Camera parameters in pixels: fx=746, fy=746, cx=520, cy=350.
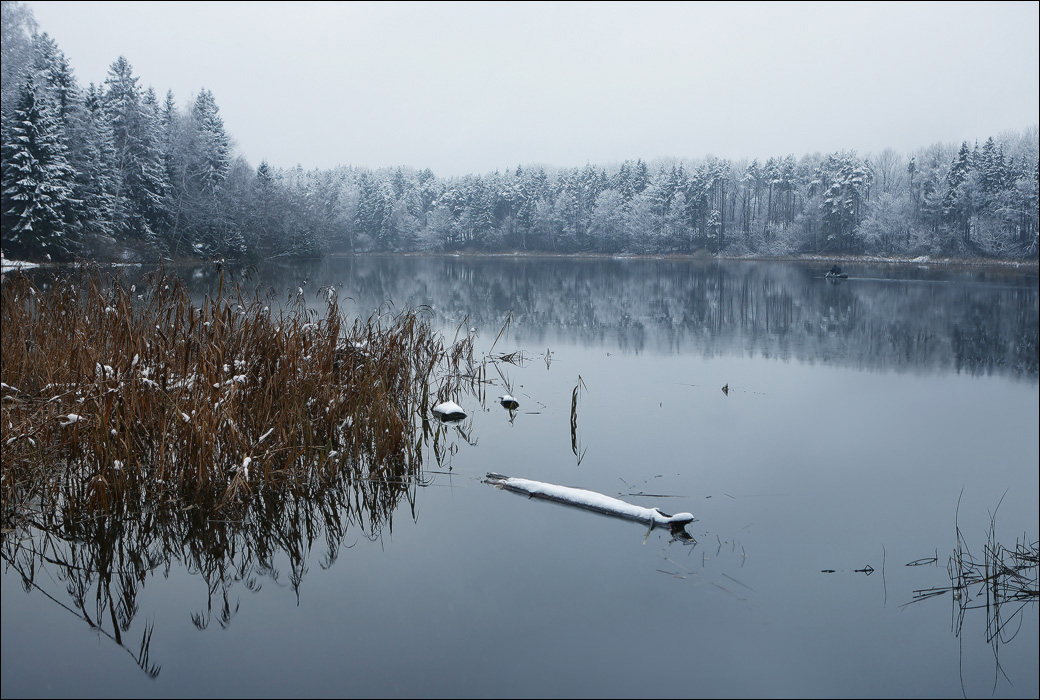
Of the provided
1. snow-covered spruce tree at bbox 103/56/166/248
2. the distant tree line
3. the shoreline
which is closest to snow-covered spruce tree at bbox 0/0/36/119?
the distant tree line

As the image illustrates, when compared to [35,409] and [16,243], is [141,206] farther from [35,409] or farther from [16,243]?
[35,409]

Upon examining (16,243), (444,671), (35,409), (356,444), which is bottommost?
(444,671)

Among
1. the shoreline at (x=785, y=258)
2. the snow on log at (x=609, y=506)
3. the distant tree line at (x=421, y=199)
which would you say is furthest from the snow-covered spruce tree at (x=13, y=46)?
the snow on log at (x=609, y=506)

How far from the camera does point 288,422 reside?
5.57m

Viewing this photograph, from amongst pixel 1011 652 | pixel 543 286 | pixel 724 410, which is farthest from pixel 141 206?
pixel 1011 652

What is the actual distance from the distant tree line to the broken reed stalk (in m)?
11.6

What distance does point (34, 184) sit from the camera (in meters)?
27.0

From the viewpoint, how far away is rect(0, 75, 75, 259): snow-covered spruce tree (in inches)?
1049

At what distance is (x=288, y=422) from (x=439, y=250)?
75.7 metres

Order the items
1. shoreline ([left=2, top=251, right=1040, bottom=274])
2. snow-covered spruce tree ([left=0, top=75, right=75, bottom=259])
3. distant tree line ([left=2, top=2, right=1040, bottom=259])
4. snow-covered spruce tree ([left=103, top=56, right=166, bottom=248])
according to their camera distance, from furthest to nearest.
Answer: shoreline ([left=2, top=251, right=1040, bottom=274]) < snow-covered spruce tree ([left=0, top=75, right=75, bottom=259]) < snow-covered spruce tree ([left=103, top=56, right=166, bottom=248]) < distant tree line ([left=2, top=2, right=1040, bottom=259])

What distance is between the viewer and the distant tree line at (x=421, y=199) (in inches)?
869

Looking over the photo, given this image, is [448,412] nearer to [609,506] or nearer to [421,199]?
[609,506]

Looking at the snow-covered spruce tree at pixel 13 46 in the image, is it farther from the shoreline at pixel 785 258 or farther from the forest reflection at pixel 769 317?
the forest reflection at pixel 769 317

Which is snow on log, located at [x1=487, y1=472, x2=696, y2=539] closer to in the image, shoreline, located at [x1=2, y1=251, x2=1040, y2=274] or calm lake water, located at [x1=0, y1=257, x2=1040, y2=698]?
calm lake water, located at [x1=0, y1=257, x2=1040, y2=698]
